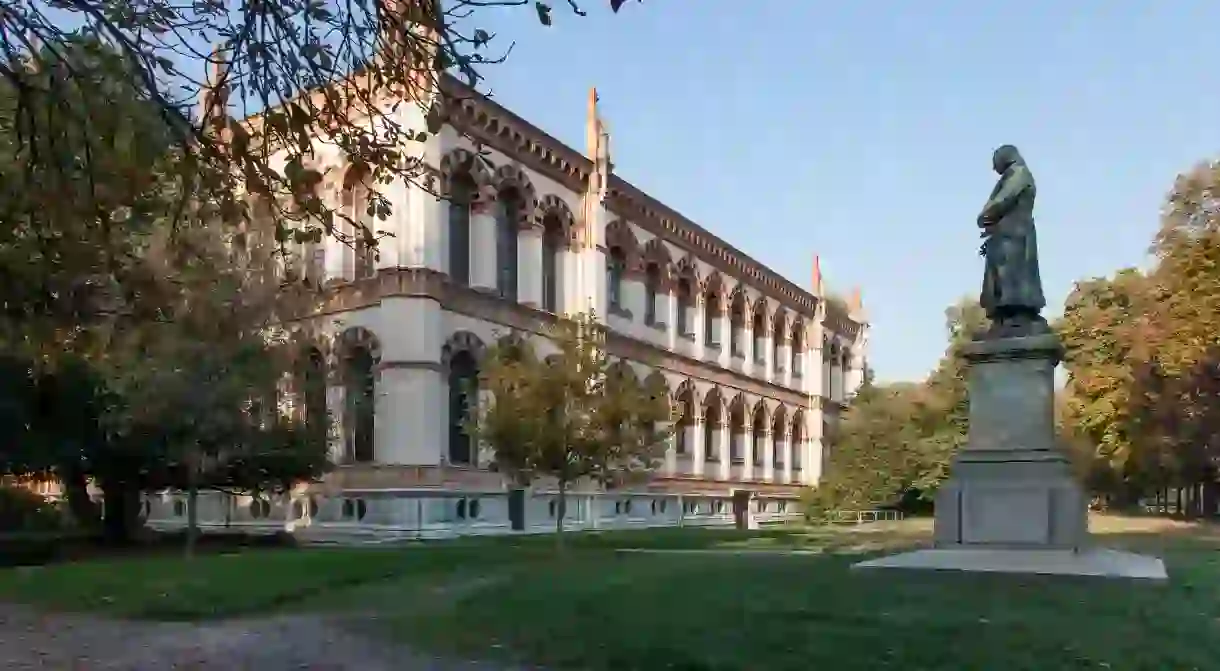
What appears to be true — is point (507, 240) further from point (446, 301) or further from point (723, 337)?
point (723, 337)

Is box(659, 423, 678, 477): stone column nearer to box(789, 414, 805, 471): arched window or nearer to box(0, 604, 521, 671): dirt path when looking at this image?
box(789, 414, 805, 471): arched window

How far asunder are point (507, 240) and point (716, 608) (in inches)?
900

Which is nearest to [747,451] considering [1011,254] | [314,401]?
[314,401]

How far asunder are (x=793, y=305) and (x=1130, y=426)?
17213mm

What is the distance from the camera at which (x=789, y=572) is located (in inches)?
572

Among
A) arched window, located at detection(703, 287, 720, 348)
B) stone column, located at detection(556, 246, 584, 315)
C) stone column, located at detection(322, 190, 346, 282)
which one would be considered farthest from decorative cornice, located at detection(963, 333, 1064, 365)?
arched window, located at detection(703, 287, 720, 348)

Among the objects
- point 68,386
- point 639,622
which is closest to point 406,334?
point 68,386

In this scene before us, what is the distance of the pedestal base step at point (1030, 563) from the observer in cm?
1327

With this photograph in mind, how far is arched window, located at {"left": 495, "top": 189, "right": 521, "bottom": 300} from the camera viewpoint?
106ft

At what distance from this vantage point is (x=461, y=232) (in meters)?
30.7

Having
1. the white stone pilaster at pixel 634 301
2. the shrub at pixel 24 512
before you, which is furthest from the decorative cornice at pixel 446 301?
the shrub at pixel 24 512

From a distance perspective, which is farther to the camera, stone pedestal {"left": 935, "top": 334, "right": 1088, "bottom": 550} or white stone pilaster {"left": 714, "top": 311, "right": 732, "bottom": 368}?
white stone pilaster {"left": 714, "top": 311, "right": 732, "bottom": 368}

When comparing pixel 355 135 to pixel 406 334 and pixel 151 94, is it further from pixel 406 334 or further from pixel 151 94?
pixel 406 334

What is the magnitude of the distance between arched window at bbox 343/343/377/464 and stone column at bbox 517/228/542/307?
554 cm
